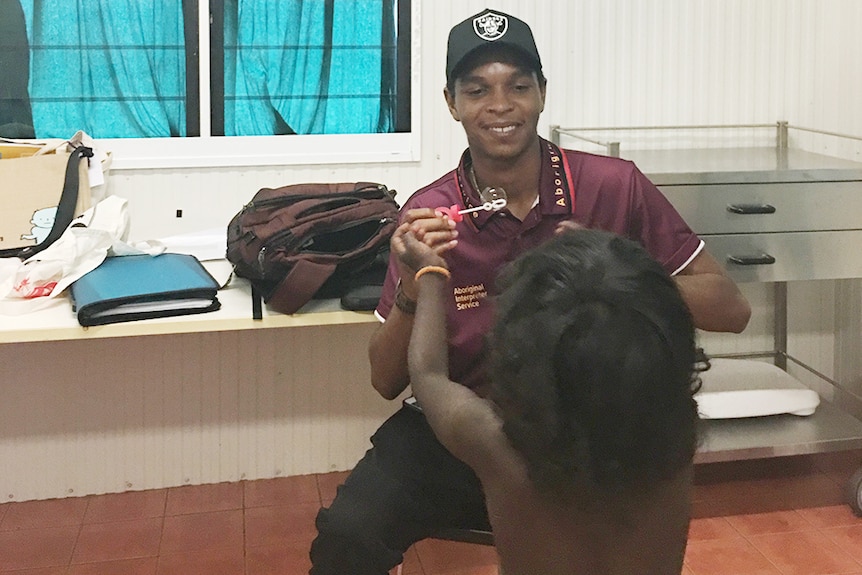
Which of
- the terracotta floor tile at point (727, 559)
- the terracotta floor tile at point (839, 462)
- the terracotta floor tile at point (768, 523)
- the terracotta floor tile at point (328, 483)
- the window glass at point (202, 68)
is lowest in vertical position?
the terracotta floor tile at point (727, 559)

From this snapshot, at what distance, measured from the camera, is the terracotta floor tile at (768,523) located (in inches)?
101

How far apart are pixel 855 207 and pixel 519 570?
162 cm

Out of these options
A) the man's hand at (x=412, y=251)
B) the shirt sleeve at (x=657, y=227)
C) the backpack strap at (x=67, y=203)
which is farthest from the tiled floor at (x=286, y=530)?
the man's hand at (x=412, y=251)

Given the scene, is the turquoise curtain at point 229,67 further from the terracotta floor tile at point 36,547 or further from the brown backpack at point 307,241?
the terracotta floor tile at point 36,547

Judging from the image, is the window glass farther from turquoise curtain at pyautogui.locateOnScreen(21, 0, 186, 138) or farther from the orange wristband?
the orange wristband

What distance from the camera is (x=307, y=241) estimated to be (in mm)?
2156

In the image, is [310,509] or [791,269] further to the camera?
[310,509]

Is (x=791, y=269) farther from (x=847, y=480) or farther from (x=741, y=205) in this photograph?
(x=847, y=480)

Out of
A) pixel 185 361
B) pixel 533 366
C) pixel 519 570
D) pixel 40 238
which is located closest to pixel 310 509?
pixel 185 361

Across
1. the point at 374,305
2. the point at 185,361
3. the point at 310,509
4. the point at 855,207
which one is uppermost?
the point at 855,207

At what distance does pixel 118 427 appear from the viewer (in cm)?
278

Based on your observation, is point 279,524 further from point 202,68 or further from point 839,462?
point 839,462

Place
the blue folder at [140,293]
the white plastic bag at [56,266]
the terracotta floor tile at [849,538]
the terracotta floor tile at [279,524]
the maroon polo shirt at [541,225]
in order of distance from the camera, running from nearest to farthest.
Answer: the maroon polo shirt at [541,225] → the blue folder at [140,293] → the white plastic bag at [56,266] → the terracotta floor tile at [849,538] → the terracotta floor tile at [279,524]

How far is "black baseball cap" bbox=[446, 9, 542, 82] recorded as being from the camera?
1866mm
